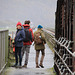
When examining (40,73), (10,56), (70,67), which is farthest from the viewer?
(10,56)

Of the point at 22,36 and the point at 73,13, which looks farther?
the point at 22,36

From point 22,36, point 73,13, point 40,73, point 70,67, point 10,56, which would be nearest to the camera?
point 73,13

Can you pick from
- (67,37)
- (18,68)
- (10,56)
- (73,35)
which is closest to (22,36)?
(18,68)

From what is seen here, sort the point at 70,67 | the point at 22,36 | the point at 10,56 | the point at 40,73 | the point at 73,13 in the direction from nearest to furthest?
the point at 73,13 → the point at 70,67 → the point at 40,73 → the point at 22,36 → the point at 10,56

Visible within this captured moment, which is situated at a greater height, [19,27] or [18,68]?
[19,27]

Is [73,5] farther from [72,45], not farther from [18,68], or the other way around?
[18,68]

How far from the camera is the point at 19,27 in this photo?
11.0 meters

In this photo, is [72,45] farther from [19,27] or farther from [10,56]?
[10,56]

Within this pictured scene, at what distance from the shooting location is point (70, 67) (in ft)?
22.1

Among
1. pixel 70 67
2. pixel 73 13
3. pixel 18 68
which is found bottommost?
pixel 18 68

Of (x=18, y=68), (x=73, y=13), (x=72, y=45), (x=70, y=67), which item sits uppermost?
(x=73, y=13)

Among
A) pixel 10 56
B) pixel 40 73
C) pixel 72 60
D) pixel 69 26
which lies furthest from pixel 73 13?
pixel 10 56

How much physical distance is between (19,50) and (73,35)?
16.3ft

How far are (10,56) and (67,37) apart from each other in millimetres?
6332
